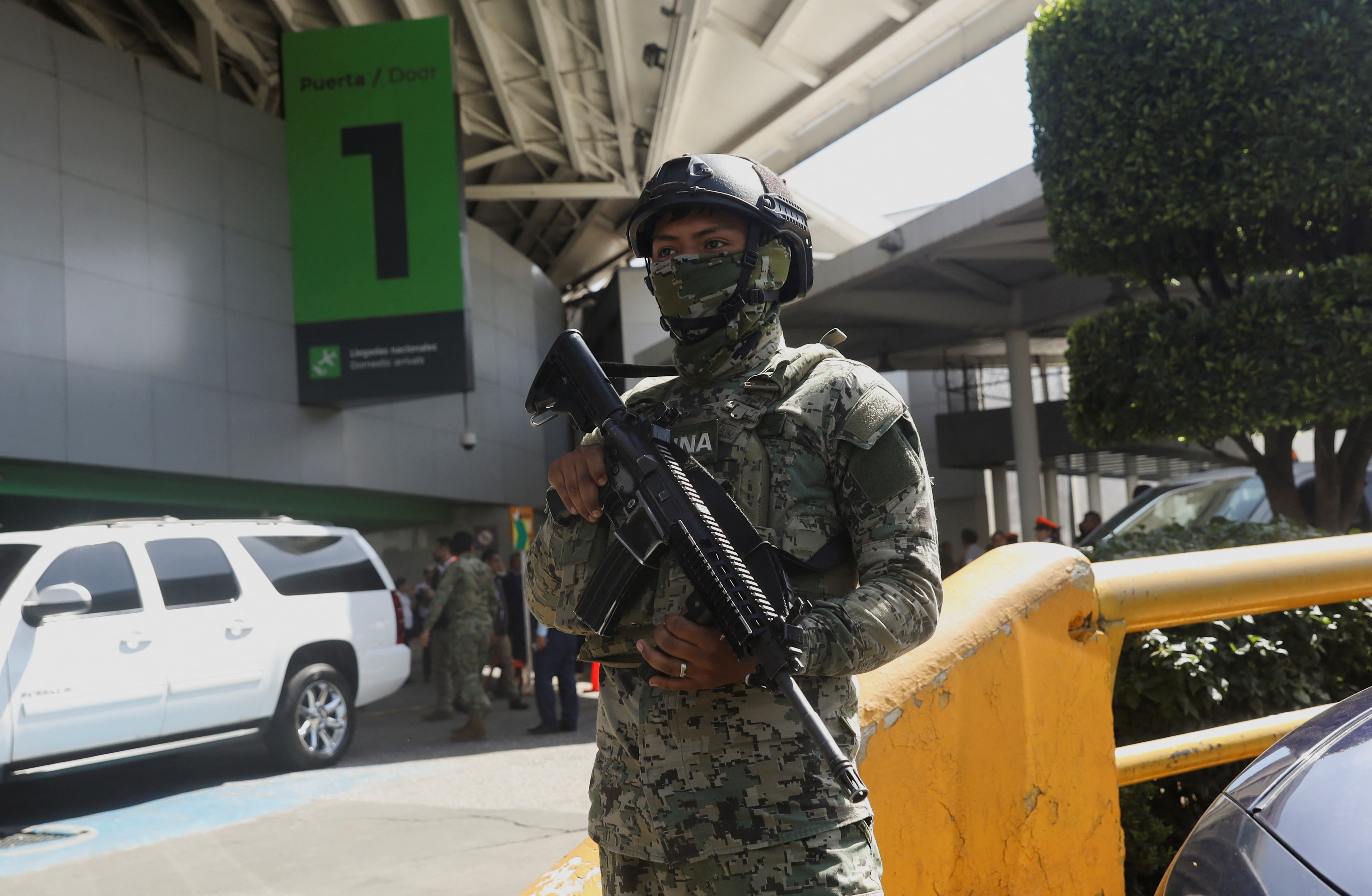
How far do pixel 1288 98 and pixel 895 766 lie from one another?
207 inches

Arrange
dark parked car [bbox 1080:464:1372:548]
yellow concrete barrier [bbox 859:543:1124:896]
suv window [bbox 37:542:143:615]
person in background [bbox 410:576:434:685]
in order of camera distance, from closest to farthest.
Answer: yellow concrete barrier [bbox 859:543:1124:896] → suv window [bbox 37:542:143:615] → dark parked car [bbox 1080:464:1372:548] → person in background [bbox 410:576:434:685]

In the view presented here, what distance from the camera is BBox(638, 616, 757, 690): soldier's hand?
5.06 ft

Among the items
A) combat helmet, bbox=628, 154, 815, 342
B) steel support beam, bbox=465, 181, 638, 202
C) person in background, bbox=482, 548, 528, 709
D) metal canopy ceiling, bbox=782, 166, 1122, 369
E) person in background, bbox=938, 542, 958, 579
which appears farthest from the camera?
steel support beam, bbox=465, 181, 638, 202

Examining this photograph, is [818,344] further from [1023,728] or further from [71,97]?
[71,97]

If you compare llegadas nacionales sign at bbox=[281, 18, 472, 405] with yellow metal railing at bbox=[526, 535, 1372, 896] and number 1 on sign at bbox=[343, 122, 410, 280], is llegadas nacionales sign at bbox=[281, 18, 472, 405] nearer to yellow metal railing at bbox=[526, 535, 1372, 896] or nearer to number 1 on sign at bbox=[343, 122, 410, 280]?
number 1 on sign at bbox=[343, 122, 410, 280]

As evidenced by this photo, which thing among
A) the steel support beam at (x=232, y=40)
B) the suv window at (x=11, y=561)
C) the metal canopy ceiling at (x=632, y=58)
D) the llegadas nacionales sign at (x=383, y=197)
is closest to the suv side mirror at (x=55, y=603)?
the suv window at (x=11, y=561)

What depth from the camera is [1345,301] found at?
600 centimetres

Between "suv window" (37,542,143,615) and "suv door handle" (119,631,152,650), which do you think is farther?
"suv door handle" (119,631,152,650)

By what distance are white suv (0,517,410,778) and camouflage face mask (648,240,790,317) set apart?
5946 millimetres

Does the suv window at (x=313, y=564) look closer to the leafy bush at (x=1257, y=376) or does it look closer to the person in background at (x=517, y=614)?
the person in background at (x=517, y=614)

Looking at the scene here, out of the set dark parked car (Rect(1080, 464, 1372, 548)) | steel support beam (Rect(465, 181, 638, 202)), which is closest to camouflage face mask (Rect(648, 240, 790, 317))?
dark parked car (Rect(1080, 464, 1372, 548))

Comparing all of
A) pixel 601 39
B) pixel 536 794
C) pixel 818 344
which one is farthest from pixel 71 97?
pixel 818 344

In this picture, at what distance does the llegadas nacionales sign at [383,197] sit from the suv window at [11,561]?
21.5ft

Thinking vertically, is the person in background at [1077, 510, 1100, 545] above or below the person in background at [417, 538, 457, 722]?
above
